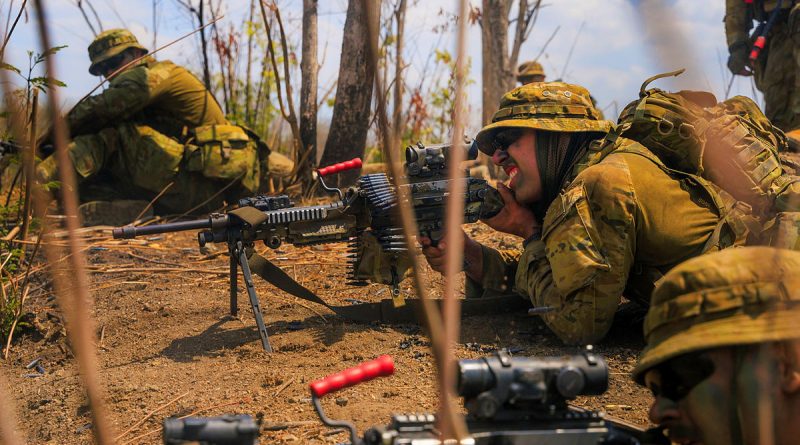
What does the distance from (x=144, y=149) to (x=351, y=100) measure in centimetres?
209

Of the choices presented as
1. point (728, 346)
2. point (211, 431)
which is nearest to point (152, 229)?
point (211, 431)

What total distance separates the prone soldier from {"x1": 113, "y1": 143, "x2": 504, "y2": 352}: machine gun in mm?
171

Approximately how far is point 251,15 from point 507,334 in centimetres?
552

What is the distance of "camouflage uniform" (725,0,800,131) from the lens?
21.4 feet

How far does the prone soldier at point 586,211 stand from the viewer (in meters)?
3.23

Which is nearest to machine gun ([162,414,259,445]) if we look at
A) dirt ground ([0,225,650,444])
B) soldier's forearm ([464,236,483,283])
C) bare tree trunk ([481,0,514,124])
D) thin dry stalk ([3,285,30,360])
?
dirt ground ([0,225,650,444])

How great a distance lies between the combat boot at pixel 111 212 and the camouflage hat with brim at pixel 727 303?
596 centimetres

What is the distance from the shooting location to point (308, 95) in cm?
726

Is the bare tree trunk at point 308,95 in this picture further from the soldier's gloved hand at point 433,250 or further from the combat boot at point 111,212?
the soldier's gloved hand at point 433,250

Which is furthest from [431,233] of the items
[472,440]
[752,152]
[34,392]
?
[472,440]

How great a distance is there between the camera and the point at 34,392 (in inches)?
132

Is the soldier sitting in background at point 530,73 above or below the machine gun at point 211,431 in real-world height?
above

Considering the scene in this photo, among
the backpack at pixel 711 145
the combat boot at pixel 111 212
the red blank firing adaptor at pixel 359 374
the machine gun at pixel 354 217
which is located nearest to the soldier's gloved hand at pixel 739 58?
the backpack at pixel 711 145

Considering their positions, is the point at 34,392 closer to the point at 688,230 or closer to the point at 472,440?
the point at 472,440
